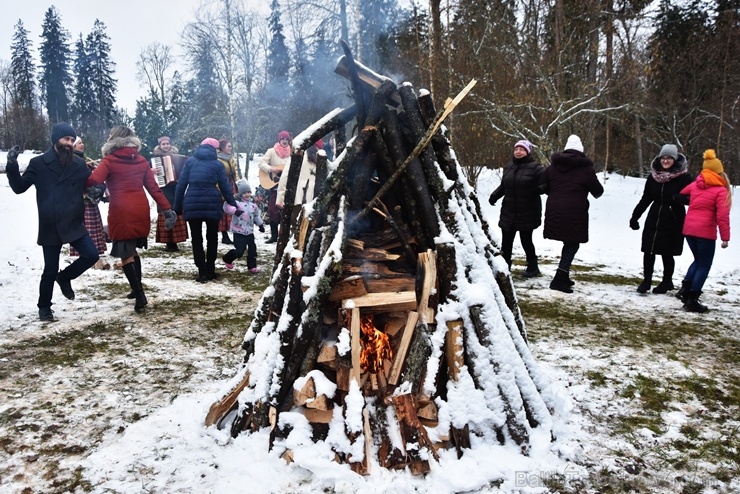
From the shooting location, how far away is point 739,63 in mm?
18219

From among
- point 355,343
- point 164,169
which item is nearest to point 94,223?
point 164,169

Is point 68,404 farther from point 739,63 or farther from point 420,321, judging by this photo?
point 739,63

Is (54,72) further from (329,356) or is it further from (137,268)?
(329,356)

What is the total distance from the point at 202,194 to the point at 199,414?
12.4ft

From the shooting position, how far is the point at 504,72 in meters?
14.5

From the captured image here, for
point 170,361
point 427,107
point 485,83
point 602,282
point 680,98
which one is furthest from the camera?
point 680,98

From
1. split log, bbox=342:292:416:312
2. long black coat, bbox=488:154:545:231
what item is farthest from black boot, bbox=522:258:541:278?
split log, bbox=342:292:416:312

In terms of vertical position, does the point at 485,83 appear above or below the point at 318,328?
above

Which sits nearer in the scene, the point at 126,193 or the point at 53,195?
the point at 53,195

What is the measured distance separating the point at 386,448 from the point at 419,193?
145cm

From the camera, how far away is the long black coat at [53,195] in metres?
4.54

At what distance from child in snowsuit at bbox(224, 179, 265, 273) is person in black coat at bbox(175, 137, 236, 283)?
35cm

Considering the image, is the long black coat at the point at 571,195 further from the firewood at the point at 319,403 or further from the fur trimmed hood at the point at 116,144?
the fur trimmed hood at the point at 116,144

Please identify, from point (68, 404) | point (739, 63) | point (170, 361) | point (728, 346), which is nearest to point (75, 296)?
point (170, 361)
